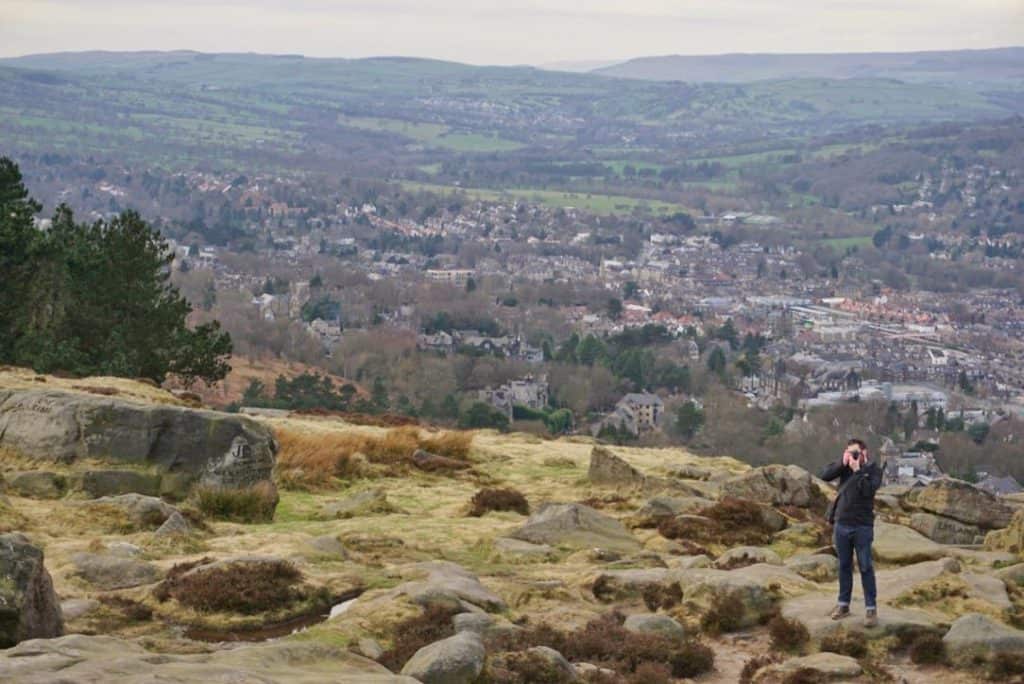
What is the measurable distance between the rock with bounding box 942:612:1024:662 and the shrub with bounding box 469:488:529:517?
9864 millimetres

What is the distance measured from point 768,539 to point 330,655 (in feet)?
40.1

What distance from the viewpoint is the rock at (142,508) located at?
19234mm

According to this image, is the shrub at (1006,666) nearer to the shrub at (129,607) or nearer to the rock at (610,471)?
the shrub at (129,607)

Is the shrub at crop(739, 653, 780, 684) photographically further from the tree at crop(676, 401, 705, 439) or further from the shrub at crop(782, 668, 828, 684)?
the tree at crop(676, 401, 705, 439)

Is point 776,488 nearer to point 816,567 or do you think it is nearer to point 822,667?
point 816,567

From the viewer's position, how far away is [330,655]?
10961 millimetres

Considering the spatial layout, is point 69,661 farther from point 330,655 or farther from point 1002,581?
point 1002,581

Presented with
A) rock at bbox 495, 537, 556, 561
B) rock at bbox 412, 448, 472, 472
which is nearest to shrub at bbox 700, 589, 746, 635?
rock at bbox 495, 537, 556, 561

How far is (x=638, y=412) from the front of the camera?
8944 centimetres

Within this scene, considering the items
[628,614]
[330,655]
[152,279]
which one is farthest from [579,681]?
[152,279]

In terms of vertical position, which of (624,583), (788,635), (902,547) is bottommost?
(902,547)

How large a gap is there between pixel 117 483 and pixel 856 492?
1123 cm

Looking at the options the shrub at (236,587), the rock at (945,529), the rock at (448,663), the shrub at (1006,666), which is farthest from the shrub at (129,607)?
the rock at (945,529)

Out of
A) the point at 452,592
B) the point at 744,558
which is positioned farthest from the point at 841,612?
the point at 452,592
